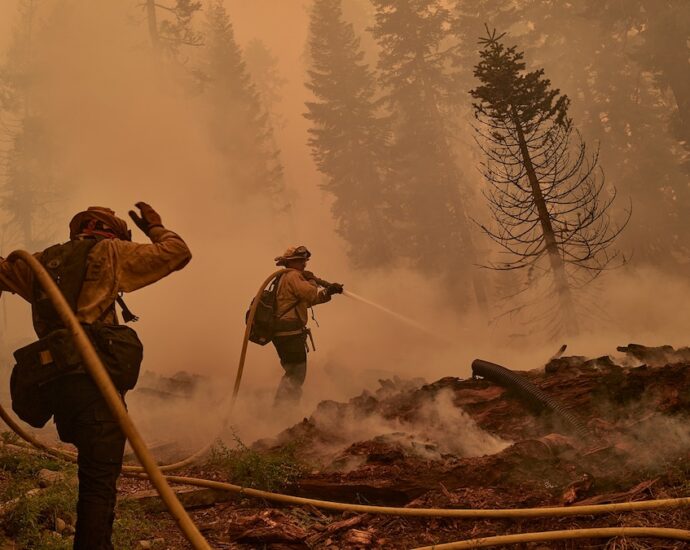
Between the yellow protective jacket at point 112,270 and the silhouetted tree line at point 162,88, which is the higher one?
the silhouetted tree line at point 162,88

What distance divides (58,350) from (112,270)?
0.62 m

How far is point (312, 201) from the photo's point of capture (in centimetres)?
3725

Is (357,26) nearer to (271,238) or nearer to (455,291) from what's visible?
(271,238)

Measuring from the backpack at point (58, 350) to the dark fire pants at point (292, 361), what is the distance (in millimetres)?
4572

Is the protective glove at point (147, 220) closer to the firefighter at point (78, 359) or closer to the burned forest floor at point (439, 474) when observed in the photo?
the firefighter at point (78, 359)

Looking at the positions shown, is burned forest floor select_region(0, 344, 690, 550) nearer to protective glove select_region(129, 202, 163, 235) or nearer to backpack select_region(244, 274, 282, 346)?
backpack select_region(244, 274, 282, 346)

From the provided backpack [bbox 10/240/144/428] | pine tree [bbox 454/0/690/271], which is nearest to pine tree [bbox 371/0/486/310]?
pine tree [bbox 454/0/690/271]

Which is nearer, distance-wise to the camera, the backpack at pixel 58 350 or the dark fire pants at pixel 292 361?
the backpack at pixel 58 350

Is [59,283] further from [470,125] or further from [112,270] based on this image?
[470,125]

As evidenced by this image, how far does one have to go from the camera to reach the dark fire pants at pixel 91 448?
2.96 meters

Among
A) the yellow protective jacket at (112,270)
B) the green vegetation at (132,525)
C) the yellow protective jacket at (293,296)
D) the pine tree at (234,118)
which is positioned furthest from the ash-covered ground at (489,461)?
the pine tree at (234,118)

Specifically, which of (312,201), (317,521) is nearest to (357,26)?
(312,201)

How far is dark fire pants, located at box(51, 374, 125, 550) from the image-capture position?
9.70 ft

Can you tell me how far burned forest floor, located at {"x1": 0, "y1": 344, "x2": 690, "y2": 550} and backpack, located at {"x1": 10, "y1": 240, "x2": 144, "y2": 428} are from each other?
2.98 feet
